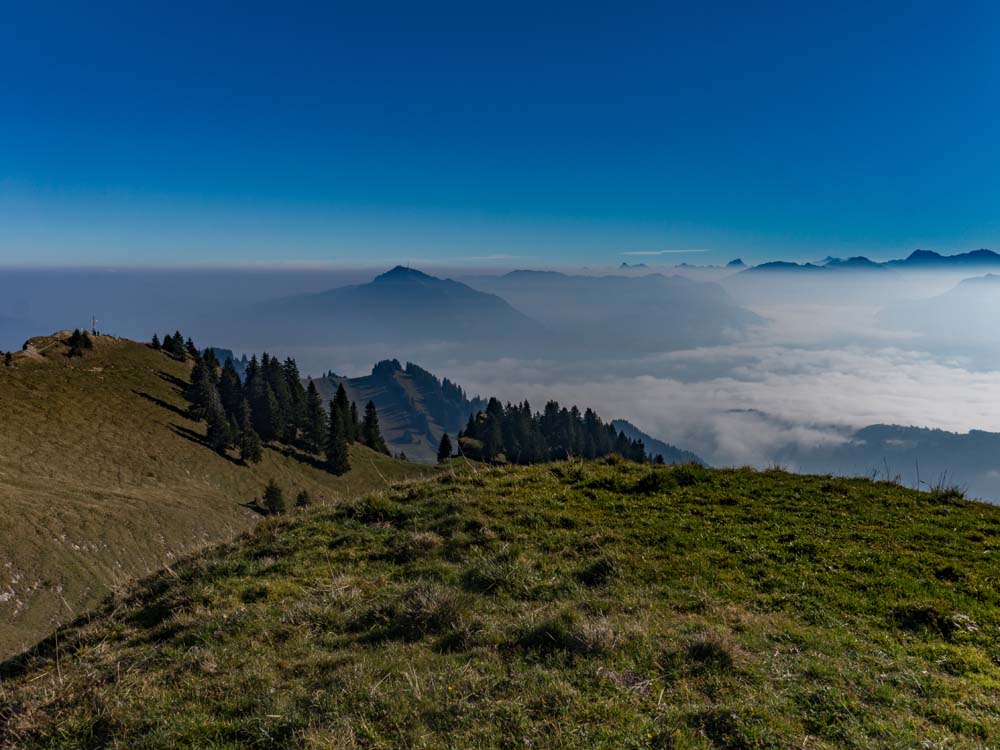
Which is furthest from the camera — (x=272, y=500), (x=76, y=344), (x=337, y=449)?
(x=337, y=449)

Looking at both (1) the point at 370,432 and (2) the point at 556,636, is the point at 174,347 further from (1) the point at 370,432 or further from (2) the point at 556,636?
(2) the point at 556,636

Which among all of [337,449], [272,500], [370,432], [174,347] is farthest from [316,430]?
[174,347]

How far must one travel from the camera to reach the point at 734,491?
1477cm

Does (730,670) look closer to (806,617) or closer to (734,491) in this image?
(806,617)

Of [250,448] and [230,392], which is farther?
[230,392]

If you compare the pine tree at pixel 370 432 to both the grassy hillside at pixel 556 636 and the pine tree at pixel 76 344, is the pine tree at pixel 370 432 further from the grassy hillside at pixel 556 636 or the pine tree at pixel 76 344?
the grassy hillside at pixel 556 636

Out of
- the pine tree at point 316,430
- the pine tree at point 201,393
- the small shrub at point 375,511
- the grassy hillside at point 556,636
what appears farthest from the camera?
the pine tree at point 316,430

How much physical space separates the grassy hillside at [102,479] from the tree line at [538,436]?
2335cm

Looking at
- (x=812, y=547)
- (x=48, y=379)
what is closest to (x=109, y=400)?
(x=48, y=379)

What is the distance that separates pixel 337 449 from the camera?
121 metres

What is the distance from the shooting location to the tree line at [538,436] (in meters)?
136

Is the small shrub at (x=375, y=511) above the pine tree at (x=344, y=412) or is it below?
above

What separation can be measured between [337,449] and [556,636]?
12197 cm

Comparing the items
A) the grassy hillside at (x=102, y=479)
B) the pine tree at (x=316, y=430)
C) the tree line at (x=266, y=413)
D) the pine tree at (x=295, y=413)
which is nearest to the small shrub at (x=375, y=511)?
the grassy hillside at (x=102, y=479)
